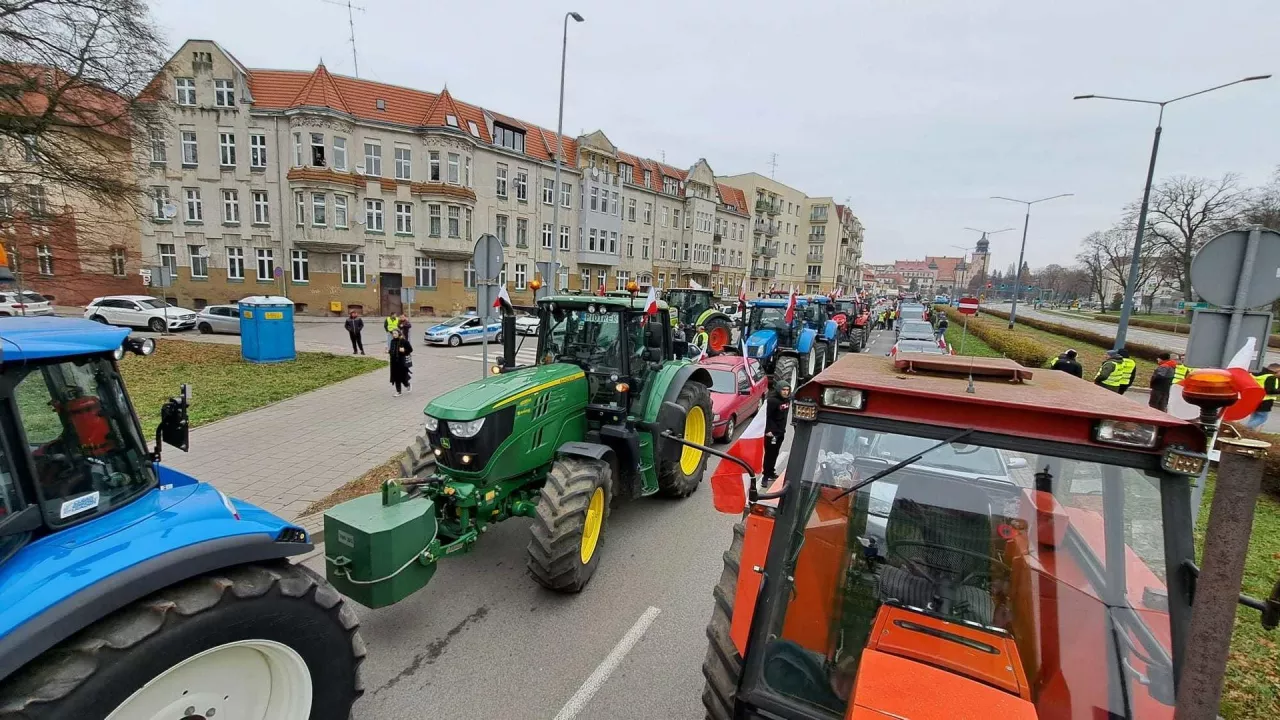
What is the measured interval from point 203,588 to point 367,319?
28.9 metres

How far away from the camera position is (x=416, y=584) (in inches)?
138

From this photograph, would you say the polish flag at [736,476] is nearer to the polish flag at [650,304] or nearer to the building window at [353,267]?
the polish flag at [650,304]

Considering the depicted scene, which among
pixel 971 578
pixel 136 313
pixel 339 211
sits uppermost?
pixel 339 211

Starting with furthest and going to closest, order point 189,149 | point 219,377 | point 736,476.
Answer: point 189,149 → point 219,377 → point 736,476

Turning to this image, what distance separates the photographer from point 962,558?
2406mm

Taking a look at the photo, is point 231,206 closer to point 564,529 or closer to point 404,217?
point 404,217

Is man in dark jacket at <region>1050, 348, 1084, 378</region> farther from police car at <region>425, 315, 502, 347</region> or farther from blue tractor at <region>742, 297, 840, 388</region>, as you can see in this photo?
police car at <region>425, 315, 502, 347</region>

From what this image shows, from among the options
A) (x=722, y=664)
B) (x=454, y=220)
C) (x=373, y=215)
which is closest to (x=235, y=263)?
(x=373, y=215)

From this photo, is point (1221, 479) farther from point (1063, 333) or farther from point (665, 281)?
point (665, 281)

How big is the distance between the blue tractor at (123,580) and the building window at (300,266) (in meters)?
29.1

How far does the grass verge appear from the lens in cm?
965

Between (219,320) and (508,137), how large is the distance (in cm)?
1872

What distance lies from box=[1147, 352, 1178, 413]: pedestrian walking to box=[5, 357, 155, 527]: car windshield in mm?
5661

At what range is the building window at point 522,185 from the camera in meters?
32.8
